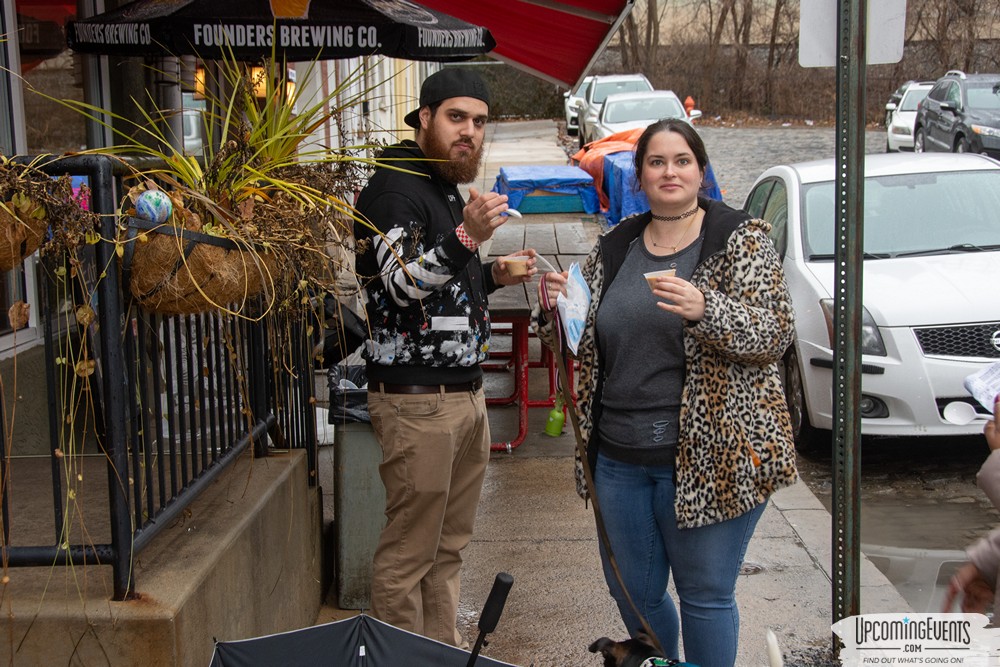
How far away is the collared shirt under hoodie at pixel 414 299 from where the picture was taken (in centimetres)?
339

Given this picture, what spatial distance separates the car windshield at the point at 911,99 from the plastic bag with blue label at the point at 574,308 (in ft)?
77.5

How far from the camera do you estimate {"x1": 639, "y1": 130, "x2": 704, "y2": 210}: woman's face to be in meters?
3.21

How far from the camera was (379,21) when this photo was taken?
484 cm

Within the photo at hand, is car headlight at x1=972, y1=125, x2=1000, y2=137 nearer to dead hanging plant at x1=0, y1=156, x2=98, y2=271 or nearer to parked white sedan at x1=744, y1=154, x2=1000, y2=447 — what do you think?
parked white sedan at x1=744, y1=154, x2=1000, y2=447

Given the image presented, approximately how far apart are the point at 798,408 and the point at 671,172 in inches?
160

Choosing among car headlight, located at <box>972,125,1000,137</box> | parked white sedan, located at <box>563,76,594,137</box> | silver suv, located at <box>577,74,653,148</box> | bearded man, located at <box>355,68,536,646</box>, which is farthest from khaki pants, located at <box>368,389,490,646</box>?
parked white sedan, located at <box>563,76,594,137</box>

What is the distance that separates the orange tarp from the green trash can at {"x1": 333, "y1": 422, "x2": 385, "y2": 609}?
13.3 metres

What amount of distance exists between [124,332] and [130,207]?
308mm

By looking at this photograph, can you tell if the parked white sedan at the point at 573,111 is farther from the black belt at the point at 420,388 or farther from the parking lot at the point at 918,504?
the black belt at the point at 420,388

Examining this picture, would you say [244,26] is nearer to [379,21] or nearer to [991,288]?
[379,21]

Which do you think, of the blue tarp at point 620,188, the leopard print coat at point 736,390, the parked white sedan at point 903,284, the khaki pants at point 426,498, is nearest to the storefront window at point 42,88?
the khaki pants at point 426,498

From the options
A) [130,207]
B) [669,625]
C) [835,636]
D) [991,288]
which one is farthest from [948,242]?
[130,207]

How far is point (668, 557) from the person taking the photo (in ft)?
10.8

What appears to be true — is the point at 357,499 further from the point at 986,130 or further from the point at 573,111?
the point at 573,111
